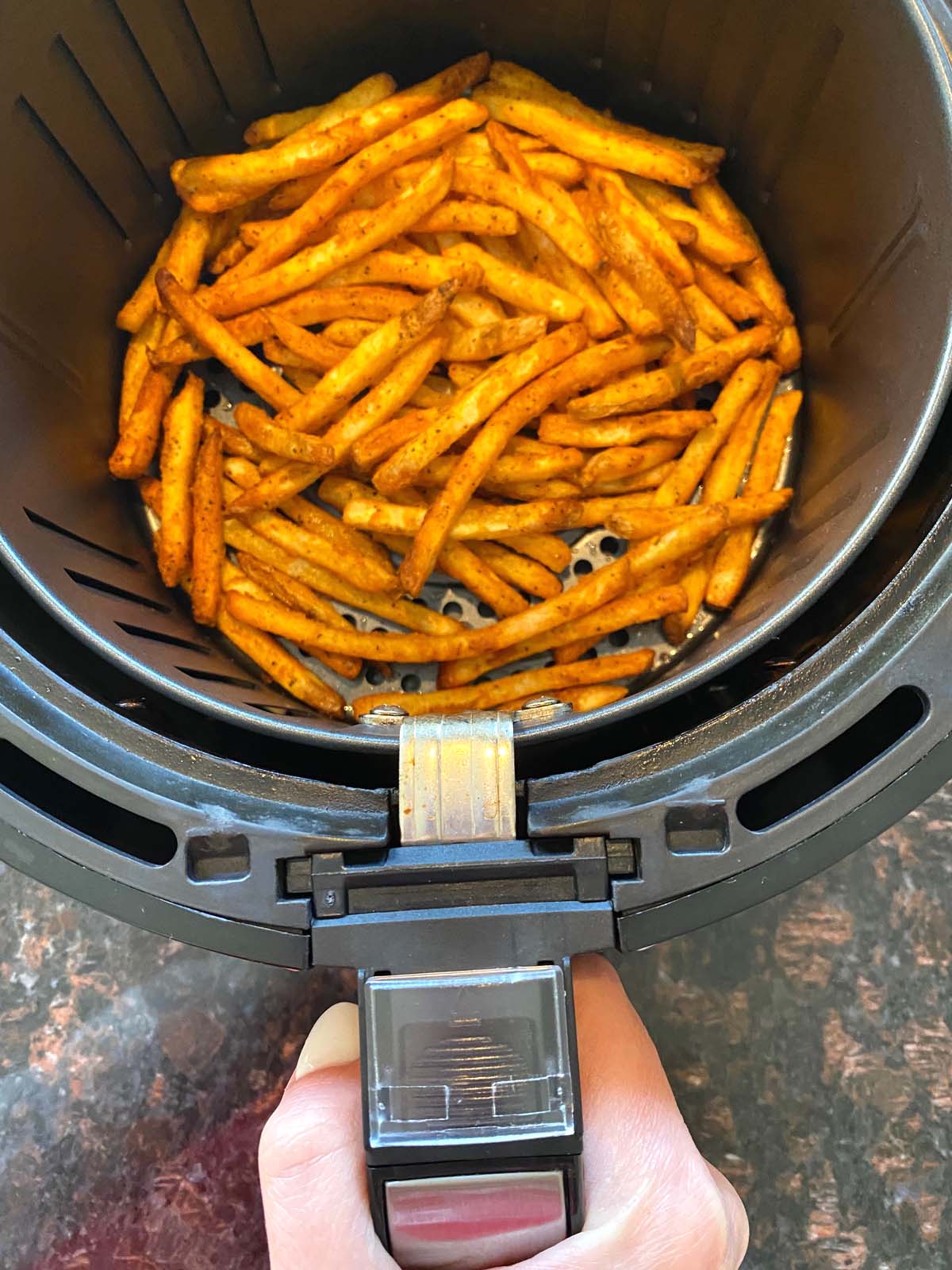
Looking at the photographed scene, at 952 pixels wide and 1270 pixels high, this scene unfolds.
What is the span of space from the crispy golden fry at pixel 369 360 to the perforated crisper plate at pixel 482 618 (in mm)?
261

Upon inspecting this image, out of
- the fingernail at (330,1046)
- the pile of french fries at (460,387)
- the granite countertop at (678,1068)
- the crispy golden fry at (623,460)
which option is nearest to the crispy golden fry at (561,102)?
the pile of french fries at (460,387)

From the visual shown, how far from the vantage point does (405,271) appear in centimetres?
106

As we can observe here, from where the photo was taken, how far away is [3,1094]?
1168 millimetres

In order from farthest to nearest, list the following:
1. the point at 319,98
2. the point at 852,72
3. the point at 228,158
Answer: the point at 319,98, the point at 228,158, the point at 852,72

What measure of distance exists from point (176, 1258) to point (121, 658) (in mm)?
816

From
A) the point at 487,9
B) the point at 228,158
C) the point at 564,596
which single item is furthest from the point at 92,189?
the point at 564,596

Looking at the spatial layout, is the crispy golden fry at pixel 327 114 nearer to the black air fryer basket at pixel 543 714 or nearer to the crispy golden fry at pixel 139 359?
the black air fryer basket at pixel 543 714

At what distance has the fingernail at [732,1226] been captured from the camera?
2.94 feet

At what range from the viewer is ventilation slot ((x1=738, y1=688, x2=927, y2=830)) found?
29.8 inches

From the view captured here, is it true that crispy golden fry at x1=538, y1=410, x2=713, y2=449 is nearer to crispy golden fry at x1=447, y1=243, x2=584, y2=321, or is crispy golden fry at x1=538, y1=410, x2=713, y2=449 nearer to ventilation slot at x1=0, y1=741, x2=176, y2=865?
crispy golden fry at x1=447, y1=243, x2=584, y2=321

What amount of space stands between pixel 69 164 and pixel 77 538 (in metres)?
0.47

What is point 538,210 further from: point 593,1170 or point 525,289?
point 593,1170

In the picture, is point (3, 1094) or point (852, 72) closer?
point (852, 72)

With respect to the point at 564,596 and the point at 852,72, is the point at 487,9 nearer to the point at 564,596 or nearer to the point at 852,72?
the point at 852,72
